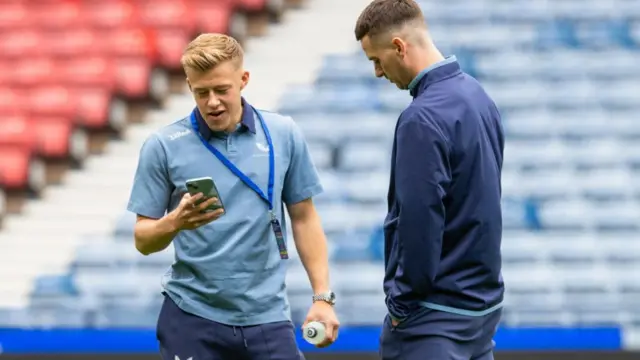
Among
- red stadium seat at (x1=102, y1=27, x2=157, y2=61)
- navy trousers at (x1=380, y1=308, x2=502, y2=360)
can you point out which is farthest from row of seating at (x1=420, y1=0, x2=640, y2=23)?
navy trousers at (x1=380, y1=308, x2=502, y2=360)

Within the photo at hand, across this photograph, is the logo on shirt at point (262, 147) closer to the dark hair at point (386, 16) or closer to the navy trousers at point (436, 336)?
the dark hair at point (386, 16)

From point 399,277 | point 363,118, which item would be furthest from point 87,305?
point 399,277

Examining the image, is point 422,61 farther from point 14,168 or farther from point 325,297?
point 14,168

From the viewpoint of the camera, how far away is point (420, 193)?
3.14 metres

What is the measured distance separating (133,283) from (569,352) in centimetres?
295

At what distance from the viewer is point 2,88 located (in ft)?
32.1

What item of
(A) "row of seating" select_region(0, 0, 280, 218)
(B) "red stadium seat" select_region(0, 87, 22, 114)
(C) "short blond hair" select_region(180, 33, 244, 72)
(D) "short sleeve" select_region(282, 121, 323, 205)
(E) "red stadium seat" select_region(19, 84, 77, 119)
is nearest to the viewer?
(C) "short blond hair" select_region(180, 33, 244, 72)

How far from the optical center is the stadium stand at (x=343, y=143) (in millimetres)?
7383

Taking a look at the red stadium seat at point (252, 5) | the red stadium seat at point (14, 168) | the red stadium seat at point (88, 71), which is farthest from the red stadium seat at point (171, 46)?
the red stadium seat at point (14, 168)

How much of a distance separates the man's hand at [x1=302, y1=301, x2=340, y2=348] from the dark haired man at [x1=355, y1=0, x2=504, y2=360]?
232mm

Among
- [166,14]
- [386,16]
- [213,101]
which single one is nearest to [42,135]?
[166,14]

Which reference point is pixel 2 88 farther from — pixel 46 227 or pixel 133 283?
pixel 133 283

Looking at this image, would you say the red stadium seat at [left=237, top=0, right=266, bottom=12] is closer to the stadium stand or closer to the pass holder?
the stadium stand

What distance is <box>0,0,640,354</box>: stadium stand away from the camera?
738 centimetres
